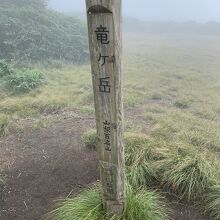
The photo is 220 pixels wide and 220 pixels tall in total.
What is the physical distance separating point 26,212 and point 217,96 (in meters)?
8.53

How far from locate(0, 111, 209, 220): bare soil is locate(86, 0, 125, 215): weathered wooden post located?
3.95 feet

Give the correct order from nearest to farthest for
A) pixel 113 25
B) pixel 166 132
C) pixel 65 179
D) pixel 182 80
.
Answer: pixel 113 25, pixel 65 179, pixel 166 132, pixel 182 80

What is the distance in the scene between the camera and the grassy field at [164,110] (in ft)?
16.3

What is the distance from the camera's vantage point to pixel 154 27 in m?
37.9

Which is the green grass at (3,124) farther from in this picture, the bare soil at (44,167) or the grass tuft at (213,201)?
the grass tuft at (213,201)

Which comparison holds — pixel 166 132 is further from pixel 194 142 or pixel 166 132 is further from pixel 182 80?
pixel 182 80

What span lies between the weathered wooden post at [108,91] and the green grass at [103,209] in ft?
0.33

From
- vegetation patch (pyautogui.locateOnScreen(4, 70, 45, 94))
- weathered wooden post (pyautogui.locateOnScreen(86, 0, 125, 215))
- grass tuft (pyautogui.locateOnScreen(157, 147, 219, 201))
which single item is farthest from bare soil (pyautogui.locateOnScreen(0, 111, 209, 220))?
vegetation patch (pyautogui.locateOnScreen(4, 70, 45, 94))

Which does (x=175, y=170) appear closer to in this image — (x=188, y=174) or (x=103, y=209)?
(x=188, y=174)

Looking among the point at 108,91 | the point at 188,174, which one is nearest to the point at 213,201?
the point at 188,174

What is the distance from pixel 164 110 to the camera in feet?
30.9

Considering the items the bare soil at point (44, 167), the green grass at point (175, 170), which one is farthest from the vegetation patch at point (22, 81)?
the green grass at point (175, 170)

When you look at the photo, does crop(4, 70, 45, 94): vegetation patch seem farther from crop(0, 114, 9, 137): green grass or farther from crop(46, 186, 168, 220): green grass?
crop(46, 186, 168, 220): green grass

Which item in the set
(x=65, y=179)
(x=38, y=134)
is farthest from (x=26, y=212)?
(x=38, y=134)
